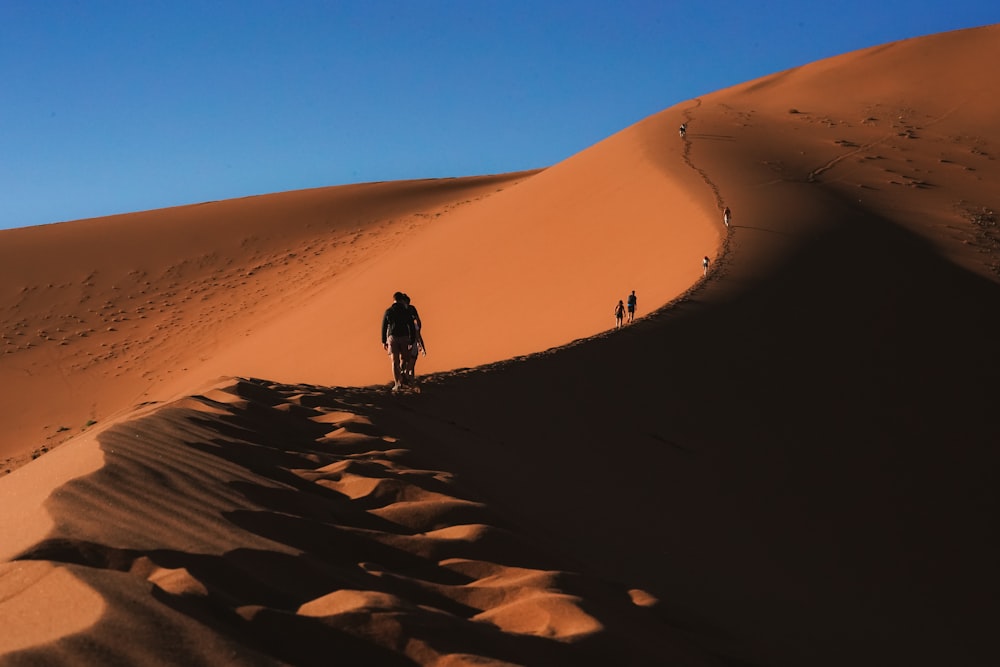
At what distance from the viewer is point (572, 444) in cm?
789

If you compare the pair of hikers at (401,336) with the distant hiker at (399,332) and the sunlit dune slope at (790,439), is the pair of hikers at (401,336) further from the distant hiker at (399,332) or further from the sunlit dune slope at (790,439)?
the sunlit dune slope at (790,439)

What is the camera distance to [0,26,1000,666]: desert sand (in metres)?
3.14

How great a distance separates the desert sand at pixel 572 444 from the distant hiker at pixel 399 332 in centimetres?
53

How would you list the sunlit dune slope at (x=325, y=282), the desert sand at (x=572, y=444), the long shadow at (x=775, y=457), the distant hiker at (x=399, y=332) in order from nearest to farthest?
1. the desert sand at (x=572, y=444)
2. the long shadow at (x=775, y=457)
3. the distant hiker at (x=399, y=332)
4. the sunlit dune slope at (x=325, y=282)

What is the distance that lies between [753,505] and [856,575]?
113 cm

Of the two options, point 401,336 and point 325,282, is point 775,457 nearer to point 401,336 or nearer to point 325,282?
point 401,336

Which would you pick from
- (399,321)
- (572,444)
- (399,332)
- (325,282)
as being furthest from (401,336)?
(325,282)

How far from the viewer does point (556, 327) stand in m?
19.3

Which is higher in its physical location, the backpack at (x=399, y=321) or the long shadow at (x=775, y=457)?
the backpack at (x=399, y=321)

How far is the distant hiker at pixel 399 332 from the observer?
9.20 m

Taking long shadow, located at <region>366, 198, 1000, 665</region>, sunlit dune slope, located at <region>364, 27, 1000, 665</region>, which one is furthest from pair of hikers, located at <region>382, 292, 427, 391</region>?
long shadow, located at <region>366, 198, 1000, 665</region>

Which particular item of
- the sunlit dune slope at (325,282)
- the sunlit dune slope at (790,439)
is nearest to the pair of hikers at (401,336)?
the sunlit dune slope at (790,439)

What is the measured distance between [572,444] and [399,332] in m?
2.29

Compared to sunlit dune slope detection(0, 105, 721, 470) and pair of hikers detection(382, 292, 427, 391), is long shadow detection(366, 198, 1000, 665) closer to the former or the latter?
pair of hikers detection(382, 292, 427, 391)
